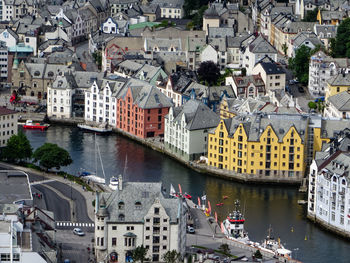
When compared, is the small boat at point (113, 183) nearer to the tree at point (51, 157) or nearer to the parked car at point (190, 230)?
the tree at point (51, 157)

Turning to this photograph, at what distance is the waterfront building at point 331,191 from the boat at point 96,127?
3720 centimetres

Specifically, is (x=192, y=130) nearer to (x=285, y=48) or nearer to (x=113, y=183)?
(x=113, y=183)

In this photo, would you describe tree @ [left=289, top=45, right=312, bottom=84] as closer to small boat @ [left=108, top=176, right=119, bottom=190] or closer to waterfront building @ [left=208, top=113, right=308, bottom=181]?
waterfront building @ [left=208, top=113, right=308, bottom=181]

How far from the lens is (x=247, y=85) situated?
538 feet

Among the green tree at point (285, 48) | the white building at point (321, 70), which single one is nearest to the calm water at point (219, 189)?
the white building at point (321, 70)

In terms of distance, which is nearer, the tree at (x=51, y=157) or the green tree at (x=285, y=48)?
the tree at (x=51, y=157)

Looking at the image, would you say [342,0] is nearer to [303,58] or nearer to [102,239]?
[303,58]

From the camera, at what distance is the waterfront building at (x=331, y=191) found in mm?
124562

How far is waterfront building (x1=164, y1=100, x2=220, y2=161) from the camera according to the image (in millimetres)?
147500

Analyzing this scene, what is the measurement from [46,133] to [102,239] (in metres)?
52.2

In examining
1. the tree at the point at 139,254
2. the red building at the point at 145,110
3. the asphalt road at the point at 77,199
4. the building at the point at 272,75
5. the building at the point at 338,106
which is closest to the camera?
the tree at the point at 139,254

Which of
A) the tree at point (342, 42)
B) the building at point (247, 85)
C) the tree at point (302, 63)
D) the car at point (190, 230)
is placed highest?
the tree at point (342, 42)

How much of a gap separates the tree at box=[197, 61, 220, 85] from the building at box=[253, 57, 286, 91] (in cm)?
738

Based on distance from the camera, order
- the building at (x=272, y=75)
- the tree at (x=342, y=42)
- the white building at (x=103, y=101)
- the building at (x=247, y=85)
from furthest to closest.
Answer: the tree at (x=342, y=42), the building at (x=272, y=75), the white building at (x=103, y=101), the building at (x=247, y=85)
